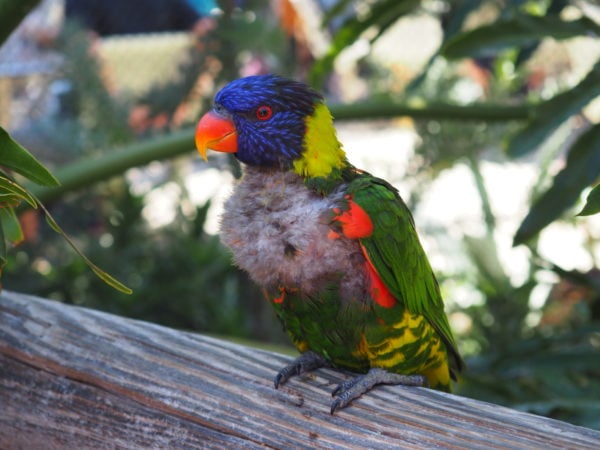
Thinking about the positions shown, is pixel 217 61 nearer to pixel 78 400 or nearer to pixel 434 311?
pixel 434 311

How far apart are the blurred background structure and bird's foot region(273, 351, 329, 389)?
362 mm

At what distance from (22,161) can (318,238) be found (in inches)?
10.5

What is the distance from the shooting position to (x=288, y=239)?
643 millimetres

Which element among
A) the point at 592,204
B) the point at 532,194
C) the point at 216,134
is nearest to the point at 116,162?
the point at 216,134

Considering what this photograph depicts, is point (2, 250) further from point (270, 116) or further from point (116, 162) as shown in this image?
point (116, 162)

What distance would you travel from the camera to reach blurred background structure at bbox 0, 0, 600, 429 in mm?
1084

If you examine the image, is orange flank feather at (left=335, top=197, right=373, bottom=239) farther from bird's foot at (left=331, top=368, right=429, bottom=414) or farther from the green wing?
bird's foot at (left=331, top=368, right=429, bottom=414)

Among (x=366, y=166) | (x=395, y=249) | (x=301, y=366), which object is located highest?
(x=395, y=249)

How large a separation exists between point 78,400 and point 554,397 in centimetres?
85

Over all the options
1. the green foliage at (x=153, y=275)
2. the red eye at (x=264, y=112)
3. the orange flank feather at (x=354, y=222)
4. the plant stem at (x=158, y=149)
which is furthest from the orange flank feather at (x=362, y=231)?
the green foliage at (x=153, y=275)

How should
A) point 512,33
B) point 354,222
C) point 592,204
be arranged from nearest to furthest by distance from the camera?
point 592,204 → point 354,222 → point 512,33

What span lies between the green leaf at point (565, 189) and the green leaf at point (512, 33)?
0.18 metres

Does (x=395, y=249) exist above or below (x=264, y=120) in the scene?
below

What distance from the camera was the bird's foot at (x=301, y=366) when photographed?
0.62 meters
